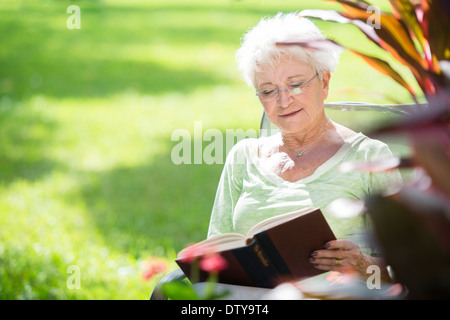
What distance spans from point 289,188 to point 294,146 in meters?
0.20

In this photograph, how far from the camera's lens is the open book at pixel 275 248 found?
1.75m

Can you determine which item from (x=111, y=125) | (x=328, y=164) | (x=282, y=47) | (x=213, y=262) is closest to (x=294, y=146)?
(x=328, y=164)

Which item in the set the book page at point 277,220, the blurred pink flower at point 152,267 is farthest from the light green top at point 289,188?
the blurred pink flower at point 152,267

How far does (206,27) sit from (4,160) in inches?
321

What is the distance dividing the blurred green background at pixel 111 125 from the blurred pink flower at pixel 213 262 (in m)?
0.16

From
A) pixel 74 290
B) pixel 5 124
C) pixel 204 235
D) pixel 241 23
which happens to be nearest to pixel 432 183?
pixel 74 290

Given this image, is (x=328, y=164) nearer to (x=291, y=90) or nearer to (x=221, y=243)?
(x=291, y=90)

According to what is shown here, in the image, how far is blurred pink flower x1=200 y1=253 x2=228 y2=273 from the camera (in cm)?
140

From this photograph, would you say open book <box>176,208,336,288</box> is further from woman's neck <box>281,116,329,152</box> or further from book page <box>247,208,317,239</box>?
woman's neck <box>281,116,329,152</box>

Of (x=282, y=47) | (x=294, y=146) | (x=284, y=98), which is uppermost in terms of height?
(x=282, y=47)

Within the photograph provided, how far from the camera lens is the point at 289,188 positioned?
2.34 meters

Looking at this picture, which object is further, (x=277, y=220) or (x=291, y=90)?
(x=291, y=90)

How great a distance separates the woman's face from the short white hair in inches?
1.1
